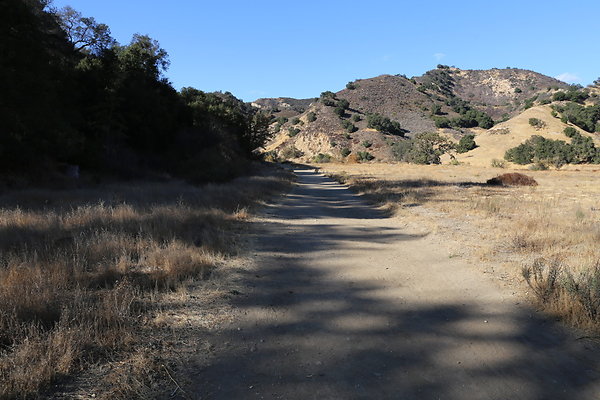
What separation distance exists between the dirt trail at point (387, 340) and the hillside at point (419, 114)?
198ft

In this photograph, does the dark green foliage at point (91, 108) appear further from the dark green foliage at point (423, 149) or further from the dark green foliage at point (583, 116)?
the dark green foliage at point (583, 116)

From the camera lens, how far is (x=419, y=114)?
90.6m

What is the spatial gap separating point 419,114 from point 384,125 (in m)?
15.8

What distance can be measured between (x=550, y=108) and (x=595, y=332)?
91952mm

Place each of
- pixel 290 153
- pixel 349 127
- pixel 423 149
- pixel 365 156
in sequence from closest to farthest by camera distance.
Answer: pixel 423 149, pixel 365 156, pixel 349 127, pixel 290 153

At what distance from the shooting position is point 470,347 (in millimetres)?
3752

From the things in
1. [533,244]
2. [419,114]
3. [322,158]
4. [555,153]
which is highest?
[419,114]

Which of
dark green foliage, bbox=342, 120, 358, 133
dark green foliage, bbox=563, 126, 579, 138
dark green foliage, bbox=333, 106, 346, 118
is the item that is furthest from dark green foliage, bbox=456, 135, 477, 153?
dark green foliage, bbox=333, 106, 346, 118

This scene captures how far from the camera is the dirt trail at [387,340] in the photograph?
305 cm

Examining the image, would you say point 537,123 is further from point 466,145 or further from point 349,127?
point 349,127

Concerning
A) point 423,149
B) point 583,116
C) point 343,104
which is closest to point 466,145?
point 423,149

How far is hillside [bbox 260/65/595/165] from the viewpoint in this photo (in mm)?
73000

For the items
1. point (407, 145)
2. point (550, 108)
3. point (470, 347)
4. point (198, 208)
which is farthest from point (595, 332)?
point (550, 108)

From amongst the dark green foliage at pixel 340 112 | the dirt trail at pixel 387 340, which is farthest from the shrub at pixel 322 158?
the dirt trail at pixel 387 340
